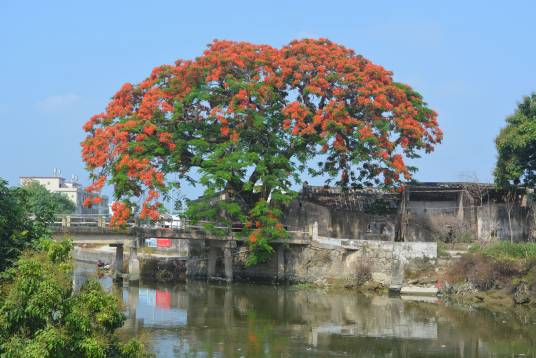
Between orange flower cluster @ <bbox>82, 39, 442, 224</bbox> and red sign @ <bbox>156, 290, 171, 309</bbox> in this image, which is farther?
orange flower cluster @ <bbox>82, 39, 442, 224</bbox>

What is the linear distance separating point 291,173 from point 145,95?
8.75 metres

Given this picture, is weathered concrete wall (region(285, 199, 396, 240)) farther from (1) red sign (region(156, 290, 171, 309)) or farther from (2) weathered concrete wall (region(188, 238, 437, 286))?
(1) red sign (region(156, 290, 171, 309))

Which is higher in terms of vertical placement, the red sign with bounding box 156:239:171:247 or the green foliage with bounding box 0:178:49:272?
the red sign with bounding box 156:239:171:247

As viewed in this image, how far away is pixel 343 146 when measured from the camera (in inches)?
1580

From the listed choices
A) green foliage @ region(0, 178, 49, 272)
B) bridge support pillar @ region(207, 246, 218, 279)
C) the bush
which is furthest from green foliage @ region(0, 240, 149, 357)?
bridge support pillar @ region(207, 246, 218, 279)

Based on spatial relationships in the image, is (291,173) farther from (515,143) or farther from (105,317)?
(105,317)

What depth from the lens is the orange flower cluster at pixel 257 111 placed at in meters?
39.8

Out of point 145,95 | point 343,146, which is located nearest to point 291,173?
point 343,146

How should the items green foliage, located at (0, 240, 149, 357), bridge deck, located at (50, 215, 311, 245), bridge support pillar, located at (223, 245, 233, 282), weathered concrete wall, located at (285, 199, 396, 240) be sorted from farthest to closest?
weathered concrete wall, located at (285, 199, 396, 240)
bridge support pillar, located at (223, 245, 233, 282)
bridge deck, located at (50, 215, 311, 245)
green foliage, located at (0, 240, 149, 357)

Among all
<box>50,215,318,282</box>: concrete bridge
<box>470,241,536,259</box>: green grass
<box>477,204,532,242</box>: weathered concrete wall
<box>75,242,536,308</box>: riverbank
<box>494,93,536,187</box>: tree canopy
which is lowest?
<box>75,242,536,308</box>: riverbank

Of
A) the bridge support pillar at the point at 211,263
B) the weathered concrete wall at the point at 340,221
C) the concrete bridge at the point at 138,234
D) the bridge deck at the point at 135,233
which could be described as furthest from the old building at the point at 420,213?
the bridge support pillar at the point at 211,263

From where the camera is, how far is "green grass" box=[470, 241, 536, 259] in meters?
36.3

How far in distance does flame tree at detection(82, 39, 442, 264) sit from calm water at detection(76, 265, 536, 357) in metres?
4.63

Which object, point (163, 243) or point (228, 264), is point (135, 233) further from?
point (163, 243)
